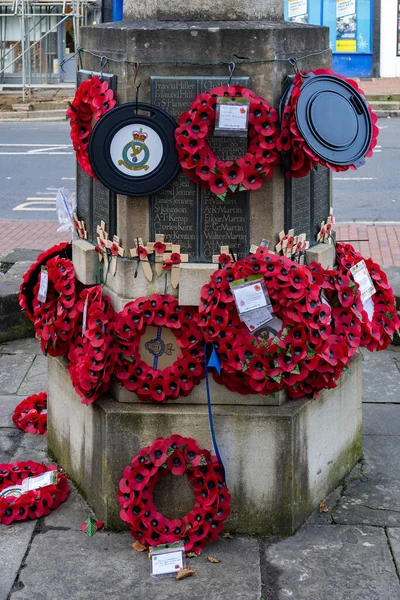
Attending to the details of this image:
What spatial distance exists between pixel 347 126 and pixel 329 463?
1.62m

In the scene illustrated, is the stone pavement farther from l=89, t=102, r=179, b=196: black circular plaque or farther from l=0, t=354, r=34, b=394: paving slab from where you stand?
l=0, t=354, r=34, b=394: paving slab

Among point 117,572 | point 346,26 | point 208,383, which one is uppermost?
point 346,26

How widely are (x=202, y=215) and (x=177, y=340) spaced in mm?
578

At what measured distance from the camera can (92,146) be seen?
4.36 m

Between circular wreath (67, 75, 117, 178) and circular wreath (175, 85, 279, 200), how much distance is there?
390mm

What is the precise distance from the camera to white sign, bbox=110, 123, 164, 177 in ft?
14.1

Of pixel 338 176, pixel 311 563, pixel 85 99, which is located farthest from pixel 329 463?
pixel 338 176

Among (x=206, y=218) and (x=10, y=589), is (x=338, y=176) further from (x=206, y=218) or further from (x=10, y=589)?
(x=10, y=589)

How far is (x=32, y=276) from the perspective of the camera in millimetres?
5195

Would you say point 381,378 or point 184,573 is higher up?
point 381,378

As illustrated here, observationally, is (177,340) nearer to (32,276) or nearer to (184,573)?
(184,573)

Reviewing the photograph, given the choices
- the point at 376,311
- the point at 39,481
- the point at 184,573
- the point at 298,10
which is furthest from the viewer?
the point at 298,10

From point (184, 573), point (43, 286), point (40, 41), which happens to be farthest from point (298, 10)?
point (184, 573)

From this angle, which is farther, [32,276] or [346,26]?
[346,26]
